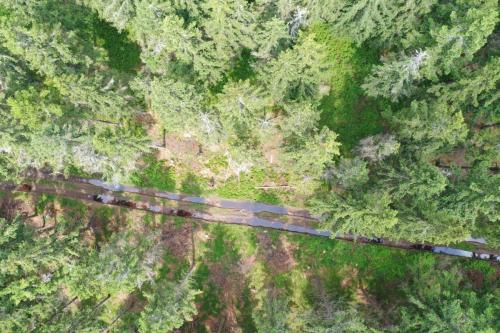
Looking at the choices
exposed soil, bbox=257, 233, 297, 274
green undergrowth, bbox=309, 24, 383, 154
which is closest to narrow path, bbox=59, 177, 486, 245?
exposed soil, bbox=257, 233, 297, 274

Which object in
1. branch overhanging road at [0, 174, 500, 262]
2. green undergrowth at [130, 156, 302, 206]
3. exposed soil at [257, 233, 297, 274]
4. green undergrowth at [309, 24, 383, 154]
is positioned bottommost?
exposed soil at [257, 233, 297, 274]

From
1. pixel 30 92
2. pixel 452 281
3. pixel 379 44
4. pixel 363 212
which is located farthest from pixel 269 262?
pixel 30 92

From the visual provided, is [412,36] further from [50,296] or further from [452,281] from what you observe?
[50,296]

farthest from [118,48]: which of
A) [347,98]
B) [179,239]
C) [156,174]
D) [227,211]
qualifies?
[347,98]

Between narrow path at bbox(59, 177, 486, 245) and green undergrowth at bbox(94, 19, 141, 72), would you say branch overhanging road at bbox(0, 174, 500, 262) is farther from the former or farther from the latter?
green undergrowth at bbox(94, 19, 141, 72)

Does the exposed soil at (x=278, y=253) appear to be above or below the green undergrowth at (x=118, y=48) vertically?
below

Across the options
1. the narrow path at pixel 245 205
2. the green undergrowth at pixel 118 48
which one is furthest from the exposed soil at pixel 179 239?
the green undergrowth at pixel 118 48

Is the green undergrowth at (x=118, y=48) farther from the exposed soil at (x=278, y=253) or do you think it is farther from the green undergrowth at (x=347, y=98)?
the exposed soil at (x=278, y=253)

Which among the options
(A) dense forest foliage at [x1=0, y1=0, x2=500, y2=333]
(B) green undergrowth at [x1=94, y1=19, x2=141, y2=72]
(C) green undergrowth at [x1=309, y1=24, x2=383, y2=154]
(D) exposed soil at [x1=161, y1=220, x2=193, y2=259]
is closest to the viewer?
(A) dense forest foliage at [x1=0, y1=0, x2=500, y2=333]
